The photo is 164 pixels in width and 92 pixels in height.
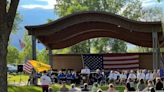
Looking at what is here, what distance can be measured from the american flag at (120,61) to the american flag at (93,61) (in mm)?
449

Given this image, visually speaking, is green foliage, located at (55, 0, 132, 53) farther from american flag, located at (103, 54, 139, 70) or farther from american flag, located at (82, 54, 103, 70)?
american flag, located at (103, 54, 139, 70)

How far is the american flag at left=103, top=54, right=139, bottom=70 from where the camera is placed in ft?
132

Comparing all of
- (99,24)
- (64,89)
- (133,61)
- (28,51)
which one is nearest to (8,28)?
(64,89)

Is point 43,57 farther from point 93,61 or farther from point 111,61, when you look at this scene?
point 93,61

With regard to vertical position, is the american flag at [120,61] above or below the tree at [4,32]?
below

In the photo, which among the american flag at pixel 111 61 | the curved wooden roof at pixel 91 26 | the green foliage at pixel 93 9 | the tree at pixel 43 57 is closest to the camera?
the curved wooden roof at pixel 91 26

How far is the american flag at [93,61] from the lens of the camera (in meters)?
39.9

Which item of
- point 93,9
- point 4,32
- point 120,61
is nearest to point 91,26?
point 120,61

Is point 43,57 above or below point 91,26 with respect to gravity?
below

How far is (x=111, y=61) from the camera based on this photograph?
40875 millimetres

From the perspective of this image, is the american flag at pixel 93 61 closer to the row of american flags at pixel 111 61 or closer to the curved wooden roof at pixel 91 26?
the row of american flags at pixel 111 61

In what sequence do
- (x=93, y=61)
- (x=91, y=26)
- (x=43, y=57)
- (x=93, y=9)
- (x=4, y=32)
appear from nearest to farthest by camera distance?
(x=4, y=32), (x=91, y=26), (x=93, y=61), (x=93, y=9), (x=43, y=57)

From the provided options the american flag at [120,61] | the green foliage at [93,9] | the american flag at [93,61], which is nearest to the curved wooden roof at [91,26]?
the american flag at [120,61]

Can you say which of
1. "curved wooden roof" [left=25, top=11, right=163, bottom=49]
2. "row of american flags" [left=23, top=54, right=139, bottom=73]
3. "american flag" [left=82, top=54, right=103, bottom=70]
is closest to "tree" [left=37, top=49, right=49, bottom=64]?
"american flag" [left=82, top=54, right=103, bottom=70]
